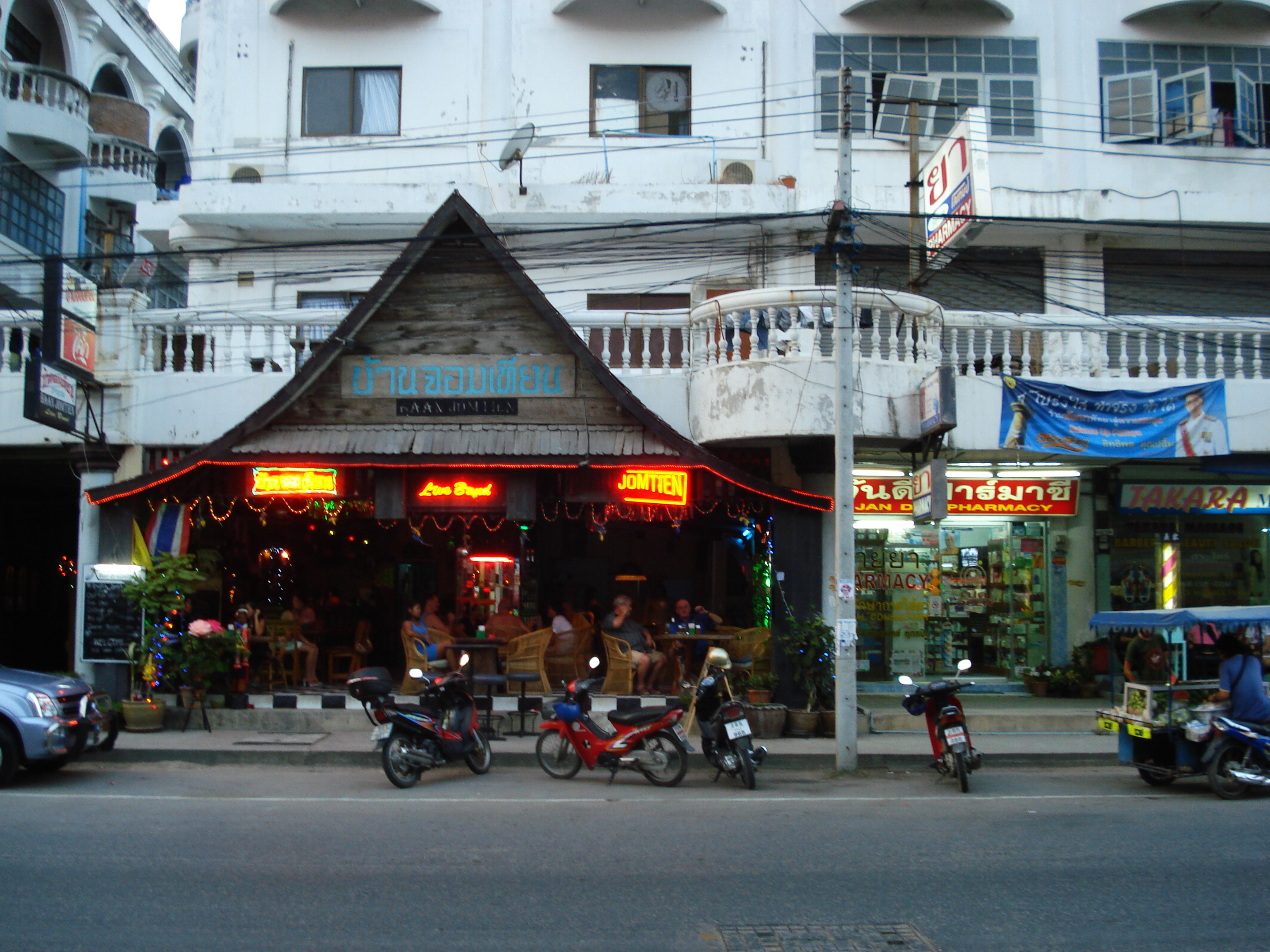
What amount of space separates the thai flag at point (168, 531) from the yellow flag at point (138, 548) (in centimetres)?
7

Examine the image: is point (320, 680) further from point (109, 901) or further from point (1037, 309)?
point (1037, 309)

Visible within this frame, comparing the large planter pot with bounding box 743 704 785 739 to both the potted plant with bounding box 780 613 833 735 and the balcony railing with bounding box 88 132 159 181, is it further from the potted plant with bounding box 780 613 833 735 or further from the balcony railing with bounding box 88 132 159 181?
the balcony railing with bounding box 88 132 159 181

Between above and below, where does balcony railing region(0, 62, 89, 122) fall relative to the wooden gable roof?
above

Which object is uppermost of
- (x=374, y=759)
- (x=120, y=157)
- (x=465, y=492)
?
(x=120, y=157)

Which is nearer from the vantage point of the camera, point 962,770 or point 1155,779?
point 962,770

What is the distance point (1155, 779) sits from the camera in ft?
32.8

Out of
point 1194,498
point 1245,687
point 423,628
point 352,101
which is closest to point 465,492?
point 423,628

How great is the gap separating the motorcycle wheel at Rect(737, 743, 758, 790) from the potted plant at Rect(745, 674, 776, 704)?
114 inches

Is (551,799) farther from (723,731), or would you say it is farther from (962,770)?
(962,770)

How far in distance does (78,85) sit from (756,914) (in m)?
22.0

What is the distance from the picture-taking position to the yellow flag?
13.1 meters

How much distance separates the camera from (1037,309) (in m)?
16.3

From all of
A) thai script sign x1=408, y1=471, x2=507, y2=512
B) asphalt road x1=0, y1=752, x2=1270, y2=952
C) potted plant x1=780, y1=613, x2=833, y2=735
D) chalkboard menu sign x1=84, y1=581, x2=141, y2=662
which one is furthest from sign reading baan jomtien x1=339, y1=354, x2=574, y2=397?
asphalt road x1=0, y1=752, x2=1270, y2=952

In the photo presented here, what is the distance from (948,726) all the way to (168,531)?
379 inches
